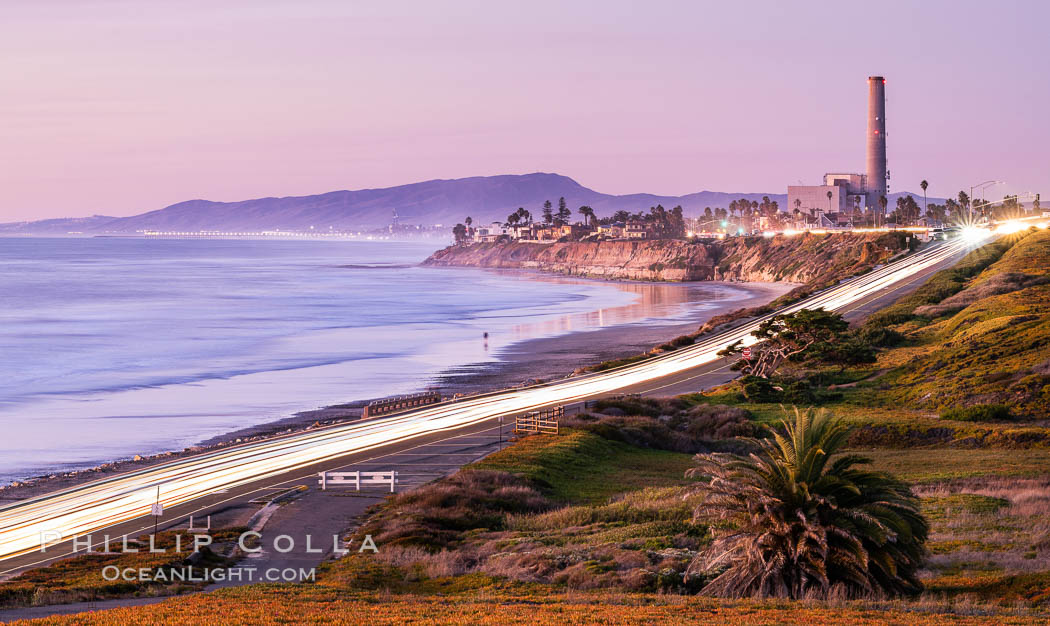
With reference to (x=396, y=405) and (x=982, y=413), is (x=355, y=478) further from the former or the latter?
(x=982, y=413)

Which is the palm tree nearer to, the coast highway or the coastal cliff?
the coast highway

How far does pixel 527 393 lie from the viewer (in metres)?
51.5

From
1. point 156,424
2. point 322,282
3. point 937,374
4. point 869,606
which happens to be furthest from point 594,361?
point 322,282

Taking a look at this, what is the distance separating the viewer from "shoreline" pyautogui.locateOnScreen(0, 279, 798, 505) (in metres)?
36.6

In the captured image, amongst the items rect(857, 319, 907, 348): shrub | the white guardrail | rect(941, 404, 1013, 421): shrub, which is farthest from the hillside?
the white guardrail

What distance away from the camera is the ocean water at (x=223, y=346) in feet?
161

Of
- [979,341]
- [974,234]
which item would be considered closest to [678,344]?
[979,341]

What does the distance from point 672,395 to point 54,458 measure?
98.4ft

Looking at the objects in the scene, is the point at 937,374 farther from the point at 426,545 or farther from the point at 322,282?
the point at 322,282

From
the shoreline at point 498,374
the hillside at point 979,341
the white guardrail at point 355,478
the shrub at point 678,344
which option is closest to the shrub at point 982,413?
the hillside at point 979,341

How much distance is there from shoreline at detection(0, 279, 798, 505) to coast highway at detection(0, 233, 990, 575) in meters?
3.26

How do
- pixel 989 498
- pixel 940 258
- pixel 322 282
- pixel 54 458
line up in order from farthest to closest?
pixel 322 282
pixel 940 258
pixel 54 458
pixel 989 498

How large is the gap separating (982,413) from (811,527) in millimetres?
28145

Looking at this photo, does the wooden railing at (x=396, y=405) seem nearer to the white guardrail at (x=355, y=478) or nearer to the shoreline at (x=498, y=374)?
the shoreline at (x=498, y=374)
